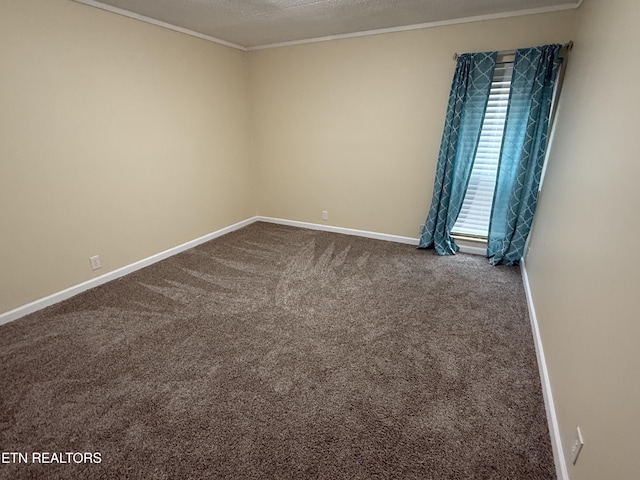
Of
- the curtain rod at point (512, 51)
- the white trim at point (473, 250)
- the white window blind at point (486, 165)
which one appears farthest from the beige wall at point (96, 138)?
the white trim at point (473, 250)

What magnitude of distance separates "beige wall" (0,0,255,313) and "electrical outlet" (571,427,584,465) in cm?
352

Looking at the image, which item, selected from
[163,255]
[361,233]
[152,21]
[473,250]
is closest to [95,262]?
[163,255]

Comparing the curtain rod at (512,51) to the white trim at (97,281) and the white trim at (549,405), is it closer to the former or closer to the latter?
the white trim at (549,405)

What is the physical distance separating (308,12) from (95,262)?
2.94m

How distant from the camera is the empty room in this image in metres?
1.42

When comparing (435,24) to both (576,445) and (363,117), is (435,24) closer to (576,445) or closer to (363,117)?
(363,117)

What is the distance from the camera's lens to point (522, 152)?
9.73 feet

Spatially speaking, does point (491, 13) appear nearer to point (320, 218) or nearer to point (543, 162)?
point (543, 162)

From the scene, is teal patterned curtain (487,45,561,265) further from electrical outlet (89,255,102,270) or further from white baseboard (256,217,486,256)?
electrical outlet (89,255,102,270)

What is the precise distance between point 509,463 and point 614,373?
698 mm

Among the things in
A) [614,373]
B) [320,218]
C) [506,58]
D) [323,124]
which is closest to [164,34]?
[323,124]

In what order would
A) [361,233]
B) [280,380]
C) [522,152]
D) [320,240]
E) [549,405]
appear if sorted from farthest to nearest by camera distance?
[361,233]
[320,240]
[522,152]
[280,380]
[549,405]

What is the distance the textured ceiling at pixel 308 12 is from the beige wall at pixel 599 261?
889mm

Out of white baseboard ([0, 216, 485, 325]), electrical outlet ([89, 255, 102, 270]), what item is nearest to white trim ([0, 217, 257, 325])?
white baseboard ([0, 216, 485, 325])
